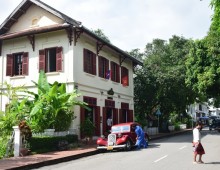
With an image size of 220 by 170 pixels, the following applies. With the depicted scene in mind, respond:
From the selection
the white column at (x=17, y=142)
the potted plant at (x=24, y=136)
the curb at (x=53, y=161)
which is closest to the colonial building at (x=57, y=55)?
the curb at (x=53, y=161)

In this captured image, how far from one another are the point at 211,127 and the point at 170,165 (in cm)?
3715

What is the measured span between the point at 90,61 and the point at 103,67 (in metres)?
2.53

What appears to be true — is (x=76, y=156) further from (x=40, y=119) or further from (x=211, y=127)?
(x=211, y=127)

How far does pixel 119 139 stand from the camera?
1897 centimetres

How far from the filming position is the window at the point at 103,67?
88.6 feet

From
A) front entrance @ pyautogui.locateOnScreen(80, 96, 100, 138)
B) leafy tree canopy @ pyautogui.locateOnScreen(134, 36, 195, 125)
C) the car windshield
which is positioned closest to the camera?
the car windshield

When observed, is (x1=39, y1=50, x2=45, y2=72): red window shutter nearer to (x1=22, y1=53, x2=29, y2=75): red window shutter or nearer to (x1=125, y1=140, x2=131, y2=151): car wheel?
(x1=22, y1=53, x2=29, y2=75): red window shutter

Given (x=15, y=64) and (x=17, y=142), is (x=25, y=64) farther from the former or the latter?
(x=17, y=142)

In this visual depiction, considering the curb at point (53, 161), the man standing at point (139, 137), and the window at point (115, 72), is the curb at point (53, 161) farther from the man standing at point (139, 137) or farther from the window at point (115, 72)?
the window at point (115, 72)

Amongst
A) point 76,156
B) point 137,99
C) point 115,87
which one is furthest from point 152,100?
point 76,156

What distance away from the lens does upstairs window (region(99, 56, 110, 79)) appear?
88.6 feet

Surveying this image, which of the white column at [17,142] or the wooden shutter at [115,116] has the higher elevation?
the wooden shutter at [115,116]

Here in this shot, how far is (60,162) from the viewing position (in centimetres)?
1502

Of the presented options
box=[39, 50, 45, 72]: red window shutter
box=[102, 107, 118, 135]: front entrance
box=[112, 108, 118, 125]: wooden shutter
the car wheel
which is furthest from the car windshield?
box=[112, 108, 118, 125]: wooden shutter
